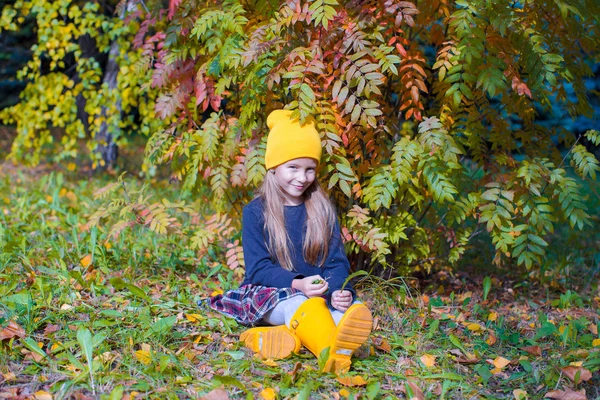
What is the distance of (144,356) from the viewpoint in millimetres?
2527

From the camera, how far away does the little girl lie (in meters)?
2.74

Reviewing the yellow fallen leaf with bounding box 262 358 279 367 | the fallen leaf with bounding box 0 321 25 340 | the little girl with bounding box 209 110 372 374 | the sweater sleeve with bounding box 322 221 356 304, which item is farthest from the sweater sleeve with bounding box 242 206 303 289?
the fallen leaf with bounding box 0 321 25 340

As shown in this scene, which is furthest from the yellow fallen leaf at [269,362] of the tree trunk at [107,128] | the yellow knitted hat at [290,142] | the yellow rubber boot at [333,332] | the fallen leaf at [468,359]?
the tree trunk at [107,128]

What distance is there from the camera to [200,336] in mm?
Result: 2873

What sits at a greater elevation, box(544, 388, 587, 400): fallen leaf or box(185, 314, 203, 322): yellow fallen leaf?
box(185, 314, 203, 322): yellow fallen leaf

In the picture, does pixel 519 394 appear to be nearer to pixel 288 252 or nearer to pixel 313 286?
pixel 313 286

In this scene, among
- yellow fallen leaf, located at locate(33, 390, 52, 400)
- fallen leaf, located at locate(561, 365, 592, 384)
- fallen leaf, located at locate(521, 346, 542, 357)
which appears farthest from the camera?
fallen leaf, located at locate(521, 346, 542, 357)

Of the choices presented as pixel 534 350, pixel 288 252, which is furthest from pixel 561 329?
pixel 288 252

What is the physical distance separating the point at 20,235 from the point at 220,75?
69.9 inches

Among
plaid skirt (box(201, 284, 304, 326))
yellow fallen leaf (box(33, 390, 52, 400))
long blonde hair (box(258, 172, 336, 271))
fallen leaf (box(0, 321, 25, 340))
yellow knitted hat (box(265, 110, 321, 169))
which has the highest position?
yellow knitted hat (box(265, 110, 321, 169))

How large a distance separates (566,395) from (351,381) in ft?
2.57

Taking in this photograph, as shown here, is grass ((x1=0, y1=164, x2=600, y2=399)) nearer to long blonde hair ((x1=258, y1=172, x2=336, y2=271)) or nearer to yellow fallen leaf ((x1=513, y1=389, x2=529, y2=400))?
yellow fallen leaf ((x1=513, y1=389, x2=529, y2=400))

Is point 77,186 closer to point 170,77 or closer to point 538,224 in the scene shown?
point 170,77

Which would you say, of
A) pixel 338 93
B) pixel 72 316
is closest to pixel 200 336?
pixel 72 316
